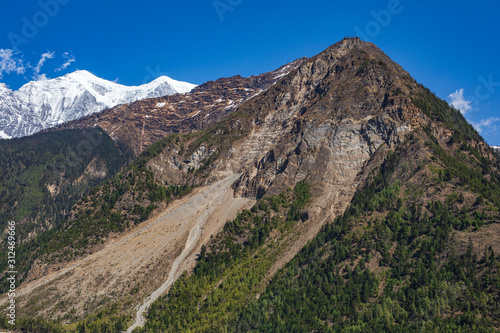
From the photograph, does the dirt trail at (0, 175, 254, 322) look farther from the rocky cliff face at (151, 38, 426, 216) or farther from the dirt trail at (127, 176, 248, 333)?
the rocky cliff face at (151, 38, 426, 216)

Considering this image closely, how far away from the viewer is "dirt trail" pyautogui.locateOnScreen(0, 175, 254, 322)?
132 meters

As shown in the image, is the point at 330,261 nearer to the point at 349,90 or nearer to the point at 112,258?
the point at 112,258

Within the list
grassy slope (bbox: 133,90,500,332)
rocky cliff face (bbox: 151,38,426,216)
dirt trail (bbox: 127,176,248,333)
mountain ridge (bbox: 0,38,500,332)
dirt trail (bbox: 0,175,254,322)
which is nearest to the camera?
grassy slope (bbox: 133,90,500,332)

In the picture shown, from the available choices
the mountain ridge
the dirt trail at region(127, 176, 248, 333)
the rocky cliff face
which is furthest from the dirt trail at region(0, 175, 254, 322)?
the rocky cliff face

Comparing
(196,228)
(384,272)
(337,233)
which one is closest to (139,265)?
(196,228)

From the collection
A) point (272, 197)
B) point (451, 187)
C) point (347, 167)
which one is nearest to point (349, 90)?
point (347, 167)

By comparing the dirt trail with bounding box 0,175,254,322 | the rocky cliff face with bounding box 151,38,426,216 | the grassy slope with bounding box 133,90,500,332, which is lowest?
the dirt trail with bounding box 0,175,254,322

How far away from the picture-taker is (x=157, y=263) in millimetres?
146250

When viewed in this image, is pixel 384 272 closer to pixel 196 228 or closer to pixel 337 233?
pixel 337 233

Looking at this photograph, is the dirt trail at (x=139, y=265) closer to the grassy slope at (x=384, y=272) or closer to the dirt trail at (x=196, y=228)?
the dirt trail at (x=196, y=228)

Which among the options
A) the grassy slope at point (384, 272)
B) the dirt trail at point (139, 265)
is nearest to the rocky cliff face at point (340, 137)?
the grassy slope at point (384, 272)

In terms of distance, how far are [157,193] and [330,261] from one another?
101m

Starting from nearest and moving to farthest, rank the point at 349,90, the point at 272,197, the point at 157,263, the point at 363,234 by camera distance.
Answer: the point at 363,234, the point at 157,263, the point at 272,197, the point at 349,90

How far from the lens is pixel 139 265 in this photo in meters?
146
